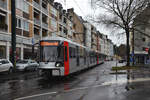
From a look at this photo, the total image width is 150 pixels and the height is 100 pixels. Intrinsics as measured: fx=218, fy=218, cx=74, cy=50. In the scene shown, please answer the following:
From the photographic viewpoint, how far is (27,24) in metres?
37.1

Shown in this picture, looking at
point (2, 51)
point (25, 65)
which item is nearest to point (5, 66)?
point (25, 65)

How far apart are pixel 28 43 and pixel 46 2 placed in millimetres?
12499

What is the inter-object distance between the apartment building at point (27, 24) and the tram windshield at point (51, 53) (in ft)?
51.0

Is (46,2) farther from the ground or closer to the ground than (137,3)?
farther from the ground

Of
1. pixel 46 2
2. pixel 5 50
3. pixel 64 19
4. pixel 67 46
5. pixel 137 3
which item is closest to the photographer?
pixel 67 46

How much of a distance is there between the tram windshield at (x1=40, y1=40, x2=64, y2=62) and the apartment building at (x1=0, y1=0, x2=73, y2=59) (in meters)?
15.5

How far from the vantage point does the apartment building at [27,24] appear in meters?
30.2

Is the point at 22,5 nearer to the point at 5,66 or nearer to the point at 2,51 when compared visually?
the point at 2,51

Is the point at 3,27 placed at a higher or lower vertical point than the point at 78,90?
higher

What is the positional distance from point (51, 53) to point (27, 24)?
77.1ft

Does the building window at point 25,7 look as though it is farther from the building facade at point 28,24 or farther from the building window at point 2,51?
the building window at point 2,51

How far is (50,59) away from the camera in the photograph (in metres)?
14.9

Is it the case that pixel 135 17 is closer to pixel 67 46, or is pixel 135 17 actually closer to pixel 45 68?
pixel 67 46

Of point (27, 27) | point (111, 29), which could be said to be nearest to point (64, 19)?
point (27, 27)
